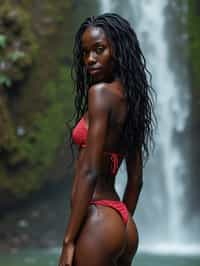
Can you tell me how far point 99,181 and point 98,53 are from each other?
49cm

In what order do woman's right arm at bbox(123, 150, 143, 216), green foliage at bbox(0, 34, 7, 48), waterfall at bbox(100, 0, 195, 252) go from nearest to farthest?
woman's right arm at bbox(123, 150, 143, 216) < green foliage at bbox(0, 34, 7, 48) < waterfall at bbox(100, 0, 195, 252)

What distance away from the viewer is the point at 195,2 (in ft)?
41.8

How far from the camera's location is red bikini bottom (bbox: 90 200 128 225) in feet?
8.87

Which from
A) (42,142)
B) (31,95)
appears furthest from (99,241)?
(31,95)

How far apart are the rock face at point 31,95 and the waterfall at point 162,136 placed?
1488 millimetres

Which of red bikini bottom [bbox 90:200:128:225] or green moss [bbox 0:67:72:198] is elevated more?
red bikini bottom [bbox 90:200:128:225]

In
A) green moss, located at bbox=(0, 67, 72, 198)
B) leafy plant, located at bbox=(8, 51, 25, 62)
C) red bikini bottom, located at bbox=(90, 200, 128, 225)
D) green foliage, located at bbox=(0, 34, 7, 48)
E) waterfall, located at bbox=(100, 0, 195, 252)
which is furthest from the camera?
waterfall, located at bbox=(100, 0, 195, 252)

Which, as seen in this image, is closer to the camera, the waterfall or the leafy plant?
the leafy plant

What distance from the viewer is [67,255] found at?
8.54 ft

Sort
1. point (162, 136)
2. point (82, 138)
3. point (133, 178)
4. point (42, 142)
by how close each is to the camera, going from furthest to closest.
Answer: point (162, 136) → point (42, 142) → point (133, 178) → point (82, 138)

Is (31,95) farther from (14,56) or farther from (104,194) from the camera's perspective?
(104,194)

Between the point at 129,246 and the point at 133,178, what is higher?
the point at 133,178

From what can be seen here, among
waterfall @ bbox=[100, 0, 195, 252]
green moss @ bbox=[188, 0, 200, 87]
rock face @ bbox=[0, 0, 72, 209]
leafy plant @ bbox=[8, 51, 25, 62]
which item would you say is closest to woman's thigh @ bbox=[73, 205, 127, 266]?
rock face @ bbox=[0, 0, 72, 209]

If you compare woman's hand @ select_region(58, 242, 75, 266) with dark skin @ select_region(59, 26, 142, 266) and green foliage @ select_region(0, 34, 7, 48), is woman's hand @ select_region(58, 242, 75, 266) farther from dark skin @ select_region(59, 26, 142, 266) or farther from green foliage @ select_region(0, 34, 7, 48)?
green foliage @ select_region(0, 34, 7, 48)
